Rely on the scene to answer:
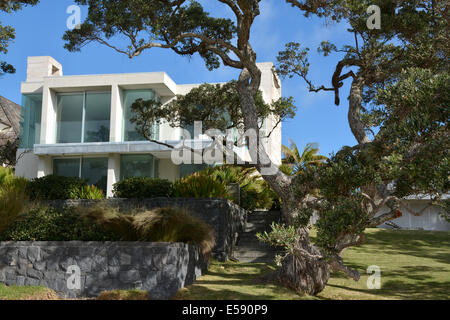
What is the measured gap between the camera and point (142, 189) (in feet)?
41.2

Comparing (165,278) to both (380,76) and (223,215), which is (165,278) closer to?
(223,215)

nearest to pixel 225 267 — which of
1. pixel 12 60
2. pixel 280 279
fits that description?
pixel 280 279

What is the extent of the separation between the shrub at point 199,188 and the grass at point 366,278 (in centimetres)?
227

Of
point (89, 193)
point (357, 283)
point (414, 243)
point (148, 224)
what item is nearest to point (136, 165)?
point (89, 193)

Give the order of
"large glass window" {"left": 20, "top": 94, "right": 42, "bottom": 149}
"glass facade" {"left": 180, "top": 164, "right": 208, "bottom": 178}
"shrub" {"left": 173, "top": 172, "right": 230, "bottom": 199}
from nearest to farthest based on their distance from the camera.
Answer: "shrub" {"left": 173, "top": 172, "right": 230, "bottom": 199} → "glass facade" {"left": 180, "top": 164, "right": 208, "bottom": 178} → "large glass window" {"left": 20, "top": 94, "right": 42, "bottom": 149}

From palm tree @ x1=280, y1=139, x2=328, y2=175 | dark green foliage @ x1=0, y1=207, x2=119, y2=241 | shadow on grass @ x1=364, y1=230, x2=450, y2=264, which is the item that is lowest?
shadow on grass @ x1=364, y1=230, x2=450, y2=264

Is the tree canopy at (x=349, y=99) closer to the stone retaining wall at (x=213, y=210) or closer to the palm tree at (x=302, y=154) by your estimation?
the stone retaining wall at (x=213, y=210)

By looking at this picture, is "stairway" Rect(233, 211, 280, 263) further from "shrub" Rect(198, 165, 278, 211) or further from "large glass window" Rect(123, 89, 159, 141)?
"large glass window" Rect(123, 89, 159, 141)

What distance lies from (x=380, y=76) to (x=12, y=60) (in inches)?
394

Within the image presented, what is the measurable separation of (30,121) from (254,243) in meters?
14.2

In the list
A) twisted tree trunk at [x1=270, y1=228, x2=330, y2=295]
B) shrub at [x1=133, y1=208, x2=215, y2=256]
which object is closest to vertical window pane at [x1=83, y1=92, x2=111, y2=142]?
shrub at [x1=133, y1=208, x2=215, y2=256]

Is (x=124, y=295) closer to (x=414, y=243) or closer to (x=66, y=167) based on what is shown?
(x=414, y=243)

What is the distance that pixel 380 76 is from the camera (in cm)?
1044

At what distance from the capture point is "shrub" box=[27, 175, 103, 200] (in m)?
13.2
